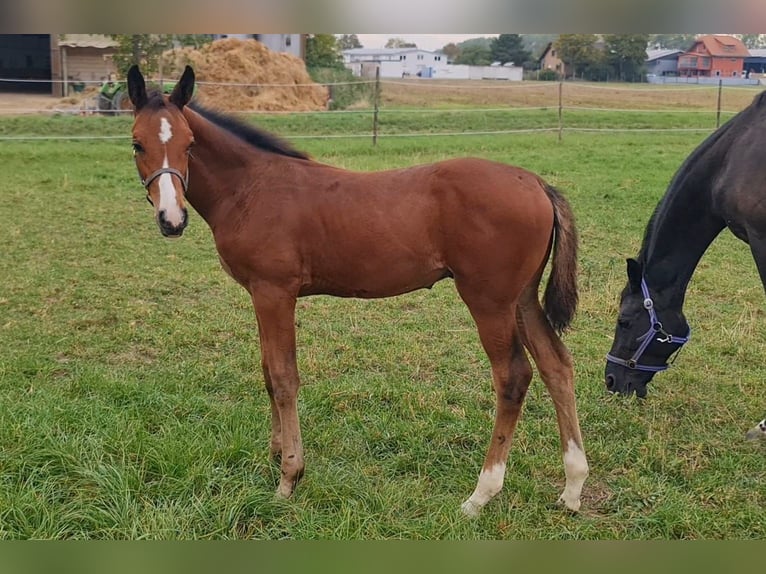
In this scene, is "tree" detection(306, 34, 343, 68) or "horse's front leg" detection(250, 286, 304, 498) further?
"tree" detection(306, 34, 343, 68)

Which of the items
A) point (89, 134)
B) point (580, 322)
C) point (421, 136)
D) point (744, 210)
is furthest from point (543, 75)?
point (744, 210)

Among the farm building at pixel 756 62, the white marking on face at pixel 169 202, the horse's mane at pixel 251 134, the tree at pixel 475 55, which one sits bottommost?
the white marking on face at pixel 169 202

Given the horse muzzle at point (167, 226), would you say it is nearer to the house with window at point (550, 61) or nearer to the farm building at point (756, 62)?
the farm building at point (756, 62)

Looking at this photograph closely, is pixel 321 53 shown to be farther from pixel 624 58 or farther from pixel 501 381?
pixel 501 381

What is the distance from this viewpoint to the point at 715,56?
5.70 metres

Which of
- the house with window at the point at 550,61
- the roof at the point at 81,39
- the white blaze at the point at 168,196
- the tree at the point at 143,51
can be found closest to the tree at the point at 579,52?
the house with window at the point at 550,61

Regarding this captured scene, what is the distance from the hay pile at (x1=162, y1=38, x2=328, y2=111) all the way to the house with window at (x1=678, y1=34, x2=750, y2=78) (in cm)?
1616

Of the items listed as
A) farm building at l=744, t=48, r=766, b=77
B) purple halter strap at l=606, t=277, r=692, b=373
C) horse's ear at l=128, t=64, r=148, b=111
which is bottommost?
purple halter strap at l=606, t=277, r=692, b=373

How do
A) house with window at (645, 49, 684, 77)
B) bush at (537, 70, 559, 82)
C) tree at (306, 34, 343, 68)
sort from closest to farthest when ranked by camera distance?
house with window at (645, 49, 684, 77) < bush at (537, 70, 559, 82) < tree at (306, 34, 343, 68)

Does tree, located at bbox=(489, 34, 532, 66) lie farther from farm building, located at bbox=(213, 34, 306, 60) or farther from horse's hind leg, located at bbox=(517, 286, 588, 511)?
horse's hind leg, located at bbox=(517, 286, 588, 511)

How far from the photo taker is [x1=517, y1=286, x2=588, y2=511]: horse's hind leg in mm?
2887

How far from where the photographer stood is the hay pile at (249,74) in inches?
835

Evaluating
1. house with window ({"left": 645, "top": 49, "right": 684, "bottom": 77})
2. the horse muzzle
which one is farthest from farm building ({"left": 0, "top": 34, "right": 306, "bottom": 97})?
the horse muzzle

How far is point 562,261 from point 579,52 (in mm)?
11594
